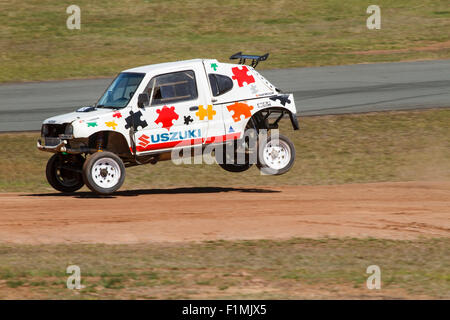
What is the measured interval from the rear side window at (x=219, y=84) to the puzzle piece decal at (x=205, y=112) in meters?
0.28

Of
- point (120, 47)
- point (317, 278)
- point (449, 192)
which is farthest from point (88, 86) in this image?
point (317, 278)

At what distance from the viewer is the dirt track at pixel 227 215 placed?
1080 cm

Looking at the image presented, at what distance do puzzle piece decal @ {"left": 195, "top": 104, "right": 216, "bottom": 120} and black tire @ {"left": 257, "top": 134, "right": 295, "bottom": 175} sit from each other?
3.56 ft

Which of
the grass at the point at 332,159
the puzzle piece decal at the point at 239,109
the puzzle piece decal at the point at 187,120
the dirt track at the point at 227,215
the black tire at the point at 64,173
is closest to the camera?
the dirt track at the point at 227,215

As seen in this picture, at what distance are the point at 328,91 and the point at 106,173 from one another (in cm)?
1225

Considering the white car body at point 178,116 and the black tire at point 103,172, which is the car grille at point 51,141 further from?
the black tire at point 103,172

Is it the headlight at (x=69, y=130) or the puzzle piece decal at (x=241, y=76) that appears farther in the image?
the puzzle piece decal at (x=241, y=76)

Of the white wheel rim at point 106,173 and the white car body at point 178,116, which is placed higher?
the white car body at point 178,116

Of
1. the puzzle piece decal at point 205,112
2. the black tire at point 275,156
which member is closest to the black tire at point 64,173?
the puzzle piece decal at point 205,112

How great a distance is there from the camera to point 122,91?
1359 centimetres

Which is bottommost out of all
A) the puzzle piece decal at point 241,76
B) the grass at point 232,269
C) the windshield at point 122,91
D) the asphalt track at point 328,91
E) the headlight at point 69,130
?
the grass at point 232,269

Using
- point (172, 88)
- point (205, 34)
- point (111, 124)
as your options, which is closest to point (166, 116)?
point (172, 88)

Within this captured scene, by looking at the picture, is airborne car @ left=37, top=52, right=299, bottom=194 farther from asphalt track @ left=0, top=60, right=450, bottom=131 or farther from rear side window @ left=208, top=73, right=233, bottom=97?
asphalt track @ left=0, top=60, right=450, bottom=131

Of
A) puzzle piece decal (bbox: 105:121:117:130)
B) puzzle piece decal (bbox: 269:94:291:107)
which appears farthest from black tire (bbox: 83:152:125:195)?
puzzle piece decal (bbox: 269:94:291:107)
